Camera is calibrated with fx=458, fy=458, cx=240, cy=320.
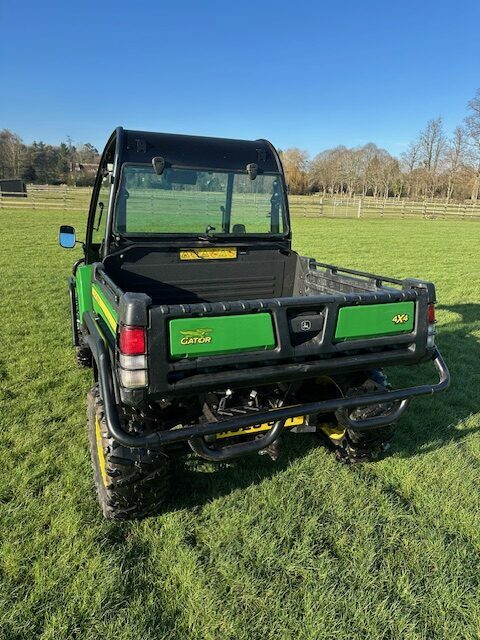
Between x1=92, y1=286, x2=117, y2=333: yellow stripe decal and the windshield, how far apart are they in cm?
59

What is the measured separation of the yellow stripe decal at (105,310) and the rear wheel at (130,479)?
0.51 m

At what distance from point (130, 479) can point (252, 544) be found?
0.73m

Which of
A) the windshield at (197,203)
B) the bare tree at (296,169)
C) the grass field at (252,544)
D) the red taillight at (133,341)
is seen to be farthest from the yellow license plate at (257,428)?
the bare tree at (296,169)

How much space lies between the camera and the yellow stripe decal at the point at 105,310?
7.56 feet

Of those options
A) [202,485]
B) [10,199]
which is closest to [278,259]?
[202,485]

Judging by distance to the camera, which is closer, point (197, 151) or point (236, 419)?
point (236, 419)

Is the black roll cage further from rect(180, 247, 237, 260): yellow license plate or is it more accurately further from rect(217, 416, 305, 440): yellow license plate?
rect(217, 416, 305, 440): yellow license plate

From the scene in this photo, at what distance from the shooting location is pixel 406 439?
11.5 ft

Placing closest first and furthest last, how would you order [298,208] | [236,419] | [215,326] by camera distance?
[215,326]
[236,419]
[298,208]

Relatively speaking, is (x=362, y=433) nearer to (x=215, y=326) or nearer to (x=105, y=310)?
(x=215, y=326)

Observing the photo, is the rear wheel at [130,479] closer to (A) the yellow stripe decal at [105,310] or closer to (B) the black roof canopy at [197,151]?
(A) the yellow stripe decal at [105,310]

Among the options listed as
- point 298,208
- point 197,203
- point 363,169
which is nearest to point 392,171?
point 363,169

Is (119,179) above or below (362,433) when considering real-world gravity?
above

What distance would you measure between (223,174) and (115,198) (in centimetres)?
97
